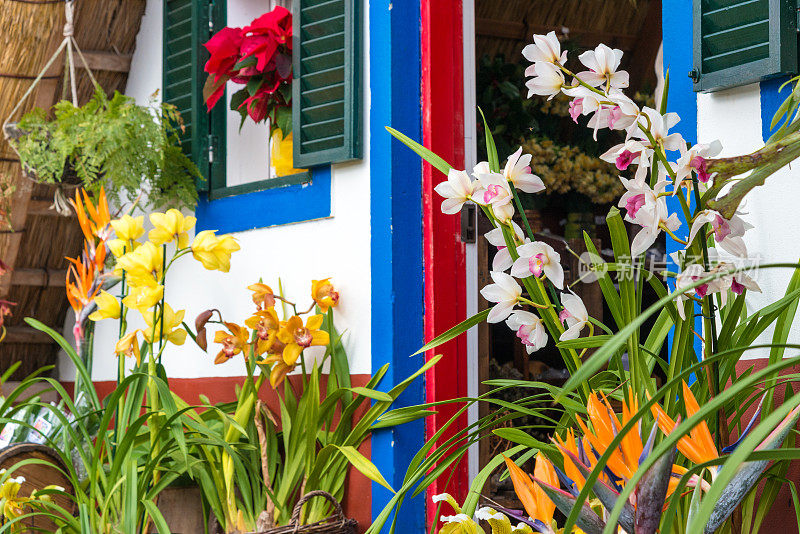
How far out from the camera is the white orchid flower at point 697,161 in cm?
128

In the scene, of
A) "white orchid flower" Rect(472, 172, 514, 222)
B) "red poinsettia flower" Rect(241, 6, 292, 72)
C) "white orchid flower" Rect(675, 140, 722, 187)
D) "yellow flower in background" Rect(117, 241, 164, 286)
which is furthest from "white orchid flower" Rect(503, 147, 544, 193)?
"red poinsettia flower" Rect(241, 6, 292, 72)

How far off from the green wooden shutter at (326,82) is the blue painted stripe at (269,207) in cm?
8

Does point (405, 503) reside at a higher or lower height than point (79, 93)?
lower

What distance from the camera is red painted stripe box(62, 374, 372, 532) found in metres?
2.58

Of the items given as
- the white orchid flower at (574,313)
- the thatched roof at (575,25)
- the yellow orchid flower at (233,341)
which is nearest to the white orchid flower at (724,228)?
the white orchid flower at (574,313)

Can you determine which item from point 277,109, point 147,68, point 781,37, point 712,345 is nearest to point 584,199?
point 277,109

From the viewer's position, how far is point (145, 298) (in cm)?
258

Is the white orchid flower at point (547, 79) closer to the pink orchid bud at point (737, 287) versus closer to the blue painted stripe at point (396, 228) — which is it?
the pink orchid bud at point (737, 287)

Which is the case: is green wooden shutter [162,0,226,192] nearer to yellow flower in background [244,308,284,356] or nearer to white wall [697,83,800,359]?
yellow flower in background [244,308,284,356]

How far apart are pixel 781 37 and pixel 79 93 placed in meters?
2.86

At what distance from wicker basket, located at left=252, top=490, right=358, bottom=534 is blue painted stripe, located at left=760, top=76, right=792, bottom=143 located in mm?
1286

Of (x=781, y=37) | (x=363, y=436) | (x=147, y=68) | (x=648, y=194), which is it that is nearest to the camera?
(x=648, y=194)

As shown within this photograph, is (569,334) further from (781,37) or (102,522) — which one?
(102,522)

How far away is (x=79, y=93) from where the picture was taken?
3.82m
